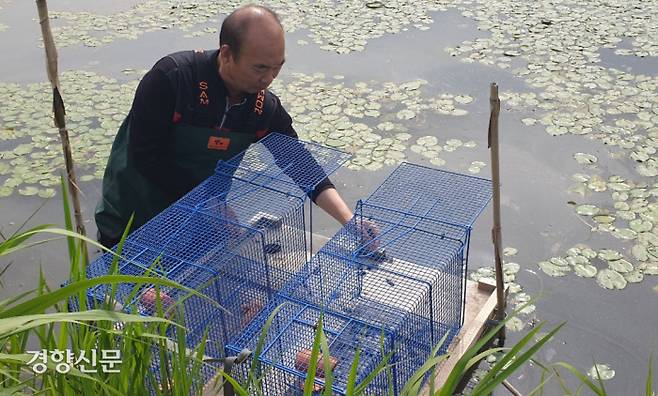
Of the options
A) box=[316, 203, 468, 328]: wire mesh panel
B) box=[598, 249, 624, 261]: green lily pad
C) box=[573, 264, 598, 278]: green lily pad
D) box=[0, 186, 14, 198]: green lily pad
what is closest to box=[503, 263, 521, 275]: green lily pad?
box=[573, 264, 598, 278]: green lily pad

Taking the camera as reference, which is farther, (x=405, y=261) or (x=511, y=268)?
(x=511, y=268)

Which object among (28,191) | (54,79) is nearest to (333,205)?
(54,79)

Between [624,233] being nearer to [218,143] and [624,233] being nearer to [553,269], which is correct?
[553,269]

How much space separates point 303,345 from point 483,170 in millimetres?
2011

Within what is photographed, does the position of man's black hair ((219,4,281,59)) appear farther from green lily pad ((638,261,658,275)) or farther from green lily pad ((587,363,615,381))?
green lily pad ((638,261,658,275))

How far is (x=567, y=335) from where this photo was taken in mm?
2674

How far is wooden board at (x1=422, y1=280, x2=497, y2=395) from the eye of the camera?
2162 millimetres

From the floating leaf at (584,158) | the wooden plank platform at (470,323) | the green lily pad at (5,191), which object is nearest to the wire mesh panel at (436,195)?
the wooden plank platform at (470,323)

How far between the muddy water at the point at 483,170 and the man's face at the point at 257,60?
4.25 ft

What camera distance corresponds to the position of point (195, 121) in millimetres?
2246

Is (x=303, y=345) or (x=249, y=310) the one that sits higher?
(x=303, y=345)

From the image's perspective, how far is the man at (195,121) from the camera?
2074mm

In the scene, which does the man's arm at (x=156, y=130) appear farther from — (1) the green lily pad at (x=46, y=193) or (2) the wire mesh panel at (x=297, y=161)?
(1) the green lily pad at (x=46, y=193)

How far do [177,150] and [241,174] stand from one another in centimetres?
23
